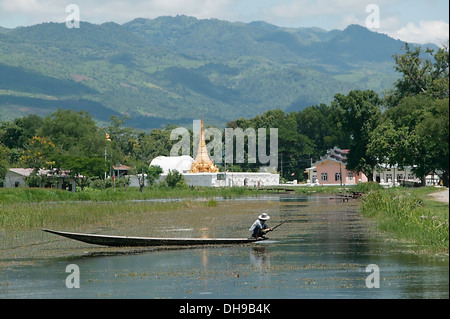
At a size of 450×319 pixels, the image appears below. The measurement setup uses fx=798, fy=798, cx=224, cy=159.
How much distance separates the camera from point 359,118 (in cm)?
9869

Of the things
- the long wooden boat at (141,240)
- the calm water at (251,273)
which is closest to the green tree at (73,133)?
the long wooden boat at (141,240)

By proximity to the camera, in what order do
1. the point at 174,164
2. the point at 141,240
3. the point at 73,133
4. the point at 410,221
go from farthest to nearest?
the point at 174,164 → the point at 73,133 → the point at 410,221 → the point at 141,240

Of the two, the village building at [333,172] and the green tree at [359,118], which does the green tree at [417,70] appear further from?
the village building at [333,172]

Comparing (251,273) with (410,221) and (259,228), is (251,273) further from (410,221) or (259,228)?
(410,221)

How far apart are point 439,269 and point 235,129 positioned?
137 meters

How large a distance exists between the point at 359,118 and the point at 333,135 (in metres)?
50.2

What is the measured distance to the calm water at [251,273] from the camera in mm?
20156

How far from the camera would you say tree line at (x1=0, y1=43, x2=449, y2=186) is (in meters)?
67.2

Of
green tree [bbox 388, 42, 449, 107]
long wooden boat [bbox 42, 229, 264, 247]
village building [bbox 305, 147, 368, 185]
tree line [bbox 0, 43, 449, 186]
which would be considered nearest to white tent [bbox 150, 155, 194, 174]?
tree line [bbox 0, 43, 449, 186]

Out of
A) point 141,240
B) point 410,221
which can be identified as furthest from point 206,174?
point 141,240

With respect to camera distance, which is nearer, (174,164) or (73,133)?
(73,133)

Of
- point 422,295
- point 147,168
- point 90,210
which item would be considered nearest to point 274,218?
point 90,210

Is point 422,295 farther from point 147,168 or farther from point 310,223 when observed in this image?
point 147,168

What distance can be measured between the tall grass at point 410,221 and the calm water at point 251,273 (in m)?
0.94
